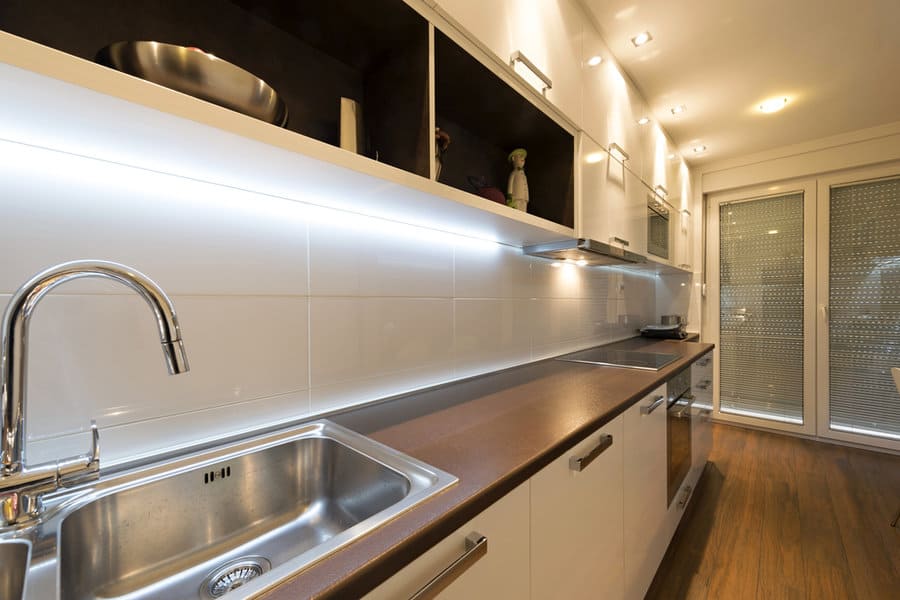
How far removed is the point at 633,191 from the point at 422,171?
5.24 feet

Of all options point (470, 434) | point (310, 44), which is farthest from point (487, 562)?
point (310, 44)

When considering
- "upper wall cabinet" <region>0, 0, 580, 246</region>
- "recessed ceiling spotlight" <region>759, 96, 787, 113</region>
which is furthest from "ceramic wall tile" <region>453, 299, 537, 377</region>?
"recessed ceiling spotlight" <region>759, 96, 787, 113</region>

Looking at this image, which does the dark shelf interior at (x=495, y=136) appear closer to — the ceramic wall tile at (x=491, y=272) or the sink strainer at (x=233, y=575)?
the ceramic wall tile at (x=491, y=272)

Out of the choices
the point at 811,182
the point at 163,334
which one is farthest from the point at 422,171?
the point at 811,182

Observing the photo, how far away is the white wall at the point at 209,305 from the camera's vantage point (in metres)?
0.60

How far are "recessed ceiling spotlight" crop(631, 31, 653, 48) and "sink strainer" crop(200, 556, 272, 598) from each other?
2.35 m

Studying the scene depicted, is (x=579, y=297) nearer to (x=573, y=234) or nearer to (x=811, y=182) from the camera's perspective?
(x=573, y=234)

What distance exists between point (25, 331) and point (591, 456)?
1075 millimetres

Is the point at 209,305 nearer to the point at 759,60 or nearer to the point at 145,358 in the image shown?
the point at 145,358

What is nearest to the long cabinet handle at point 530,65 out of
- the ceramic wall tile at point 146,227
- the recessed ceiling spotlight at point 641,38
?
the ceramic wall tile at point 146,227

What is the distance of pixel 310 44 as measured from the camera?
0.93 m

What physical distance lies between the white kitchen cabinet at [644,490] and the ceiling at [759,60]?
162cm

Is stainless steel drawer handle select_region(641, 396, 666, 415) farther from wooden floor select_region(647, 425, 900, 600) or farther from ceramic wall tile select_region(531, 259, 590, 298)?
wooden floor select_region(647, 425, 900, 600)

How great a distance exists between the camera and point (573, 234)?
140 centimetres
